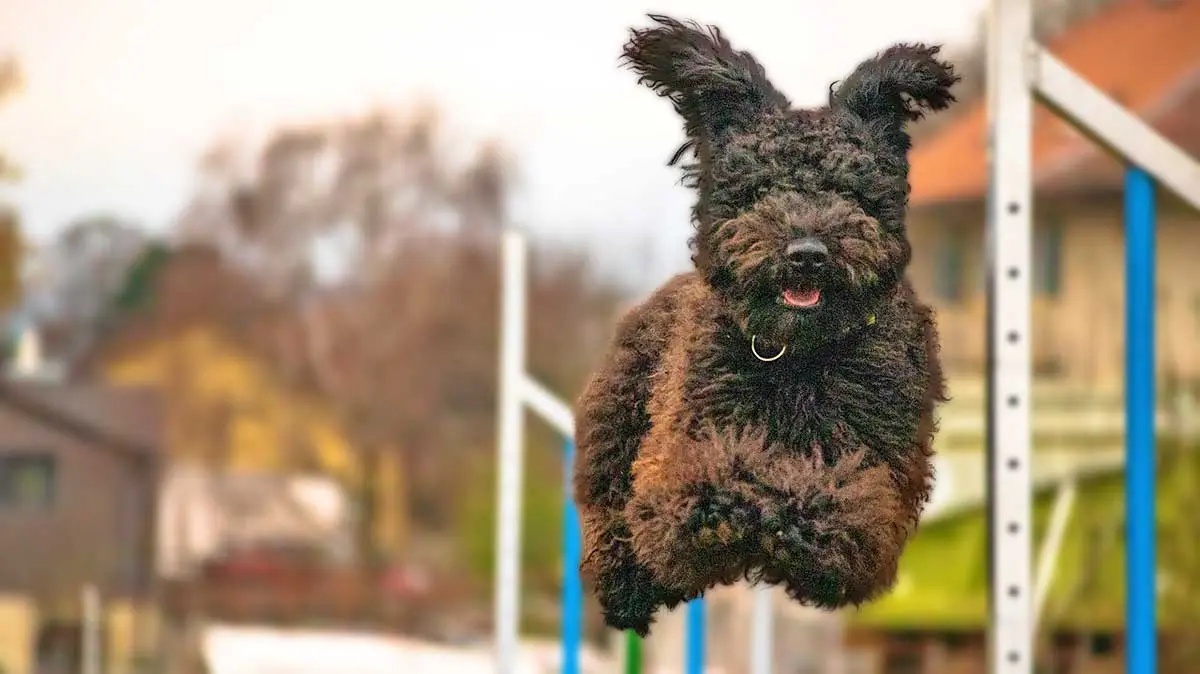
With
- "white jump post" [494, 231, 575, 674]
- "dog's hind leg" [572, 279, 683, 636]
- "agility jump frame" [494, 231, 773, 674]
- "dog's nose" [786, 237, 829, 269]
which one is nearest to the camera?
"dog's nose" [786, 237, 829, 269]

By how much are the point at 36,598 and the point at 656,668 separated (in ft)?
5.26

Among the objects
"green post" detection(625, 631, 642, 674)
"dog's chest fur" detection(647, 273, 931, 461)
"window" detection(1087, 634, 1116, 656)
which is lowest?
"window" detection(1087, 634, 1116, 656)

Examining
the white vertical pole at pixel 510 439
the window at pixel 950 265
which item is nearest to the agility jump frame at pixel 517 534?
the white vertical pole at pixel 510 439

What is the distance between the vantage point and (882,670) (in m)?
3.58

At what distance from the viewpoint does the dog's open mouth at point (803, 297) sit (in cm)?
46

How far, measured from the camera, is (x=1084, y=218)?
291cm

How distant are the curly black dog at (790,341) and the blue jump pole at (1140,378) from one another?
0.84 feet

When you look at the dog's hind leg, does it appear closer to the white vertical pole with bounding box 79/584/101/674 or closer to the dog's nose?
the dog's nose

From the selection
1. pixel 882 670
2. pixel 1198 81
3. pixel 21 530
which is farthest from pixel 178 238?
pixel 1198 81

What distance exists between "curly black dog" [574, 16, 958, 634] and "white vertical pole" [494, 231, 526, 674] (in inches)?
40.4

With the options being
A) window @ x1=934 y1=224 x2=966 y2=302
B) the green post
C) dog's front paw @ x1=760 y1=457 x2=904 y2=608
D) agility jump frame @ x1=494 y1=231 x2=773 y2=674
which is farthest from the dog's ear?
window @ x1=934 y1=224 x2=966 y2=302

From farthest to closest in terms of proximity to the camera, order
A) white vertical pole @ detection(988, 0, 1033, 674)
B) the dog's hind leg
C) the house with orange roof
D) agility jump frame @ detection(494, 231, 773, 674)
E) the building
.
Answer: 1. the building
2. the house with orange roof
3. agility jump frame @ detection(494, 231, 773, 674)
4. white vertical pole @ detection(988, 0, 1033, 674)
5. the dog's hind leg

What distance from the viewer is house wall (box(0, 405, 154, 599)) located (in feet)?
11.1

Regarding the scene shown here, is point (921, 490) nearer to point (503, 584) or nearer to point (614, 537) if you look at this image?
point (614, 537)
